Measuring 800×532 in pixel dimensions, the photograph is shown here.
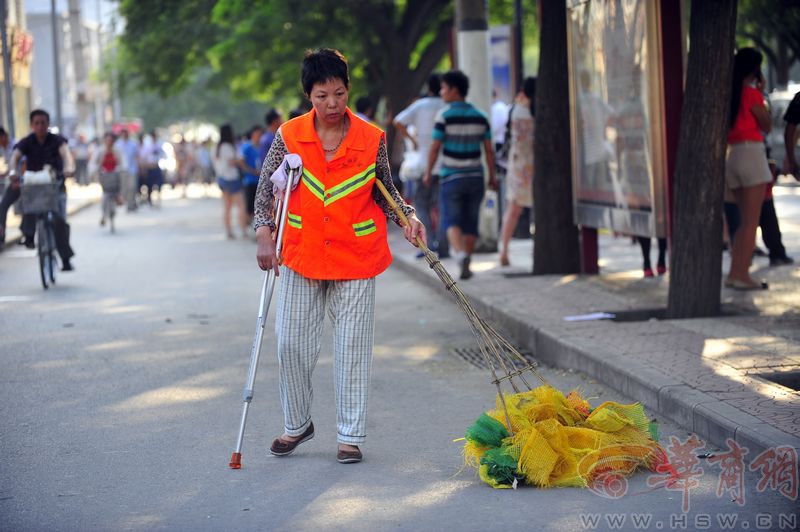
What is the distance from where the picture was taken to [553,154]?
12.4 m

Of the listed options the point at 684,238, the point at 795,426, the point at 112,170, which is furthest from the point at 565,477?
the point at 112,170

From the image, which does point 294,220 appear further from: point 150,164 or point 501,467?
point 150,164

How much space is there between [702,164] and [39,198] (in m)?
7.60

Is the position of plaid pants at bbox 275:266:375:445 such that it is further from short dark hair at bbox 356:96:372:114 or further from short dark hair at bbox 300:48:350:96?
short dark hair at bbox 356:96:372:114

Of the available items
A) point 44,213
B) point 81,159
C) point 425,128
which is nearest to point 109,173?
point 44,213

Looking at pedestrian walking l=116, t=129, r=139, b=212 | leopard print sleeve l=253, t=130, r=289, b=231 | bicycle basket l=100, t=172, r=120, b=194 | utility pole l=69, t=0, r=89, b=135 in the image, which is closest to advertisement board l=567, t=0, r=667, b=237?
leopard print sleeve l=253, t=130, r=289, b=231

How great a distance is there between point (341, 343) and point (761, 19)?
28701mm

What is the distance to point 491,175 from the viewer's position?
12336mm

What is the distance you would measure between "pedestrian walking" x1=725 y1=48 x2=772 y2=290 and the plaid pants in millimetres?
5570

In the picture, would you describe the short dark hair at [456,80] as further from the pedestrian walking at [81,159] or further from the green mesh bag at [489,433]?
the pedestrian walking at [81,159]

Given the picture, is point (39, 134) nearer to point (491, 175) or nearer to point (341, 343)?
point (491, 175)

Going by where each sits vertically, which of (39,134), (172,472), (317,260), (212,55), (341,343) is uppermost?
(212,55)

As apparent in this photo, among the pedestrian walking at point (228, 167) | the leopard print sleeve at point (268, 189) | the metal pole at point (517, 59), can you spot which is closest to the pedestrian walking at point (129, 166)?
the pedestrian walking at point (228, 167)

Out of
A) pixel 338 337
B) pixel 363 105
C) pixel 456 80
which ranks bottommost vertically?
pixel 338 337
